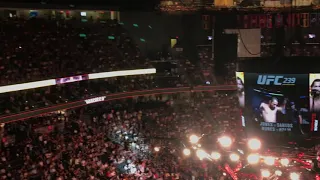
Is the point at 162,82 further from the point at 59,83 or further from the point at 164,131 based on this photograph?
the point at 59,83

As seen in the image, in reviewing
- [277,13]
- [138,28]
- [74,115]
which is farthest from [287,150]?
[138,28]

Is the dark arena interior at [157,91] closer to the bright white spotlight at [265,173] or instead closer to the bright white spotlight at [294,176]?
the bright white spotlight at [294,176]

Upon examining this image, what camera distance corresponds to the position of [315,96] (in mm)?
11500

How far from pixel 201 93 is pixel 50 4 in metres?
11.5

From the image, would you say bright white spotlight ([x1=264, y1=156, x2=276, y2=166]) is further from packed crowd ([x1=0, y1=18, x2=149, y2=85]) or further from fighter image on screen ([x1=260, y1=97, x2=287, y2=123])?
packed crowd ([x1=0, y1=18, x2=149, y2=85])

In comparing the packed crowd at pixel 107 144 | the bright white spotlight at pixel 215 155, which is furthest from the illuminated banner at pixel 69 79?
the bright white spotlight at pixel 215 155

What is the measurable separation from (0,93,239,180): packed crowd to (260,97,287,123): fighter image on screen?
2.14 m

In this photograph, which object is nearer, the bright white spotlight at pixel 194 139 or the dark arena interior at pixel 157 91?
the dark arena interior at pixel 157 91

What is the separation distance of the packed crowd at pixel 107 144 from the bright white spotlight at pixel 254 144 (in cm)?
169

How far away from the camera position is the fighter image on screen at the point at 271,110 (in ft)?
39.5

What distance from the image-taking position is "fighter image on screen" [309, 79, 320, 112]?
37.6 feet

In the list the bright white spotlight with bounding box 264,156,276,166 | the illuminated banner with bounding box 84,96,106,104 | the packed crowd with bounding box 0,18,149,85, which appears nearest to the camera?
the bright white spotlight with bounding box 264,156,276,166

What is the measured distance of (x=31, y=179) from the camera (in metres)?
15.9

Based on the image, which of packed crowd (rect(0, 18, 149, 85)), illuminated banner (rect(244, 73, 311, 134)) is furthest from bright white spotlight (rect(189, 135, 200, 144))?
packed crowd (rect(0, 18, 149, 85))
